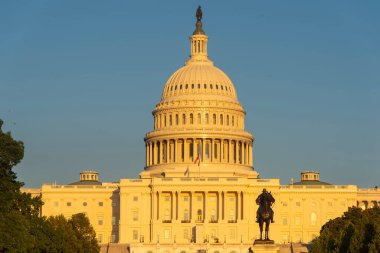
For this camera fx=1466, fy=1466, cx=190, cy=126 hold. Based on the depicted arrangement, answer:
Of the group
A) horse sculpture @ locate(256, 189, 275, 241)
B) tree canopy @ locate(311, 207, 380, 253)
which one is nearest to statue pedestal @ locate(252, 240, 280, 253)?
horse sculpture @ locate(256, 189, 275, 241)

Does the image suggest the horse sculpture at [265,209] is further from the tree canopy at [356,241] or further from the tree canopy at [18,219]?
the tree canopy at [18,219]

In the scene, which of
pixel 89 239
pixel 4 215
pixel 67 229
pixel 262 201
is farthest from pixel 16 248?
pixel 89 239

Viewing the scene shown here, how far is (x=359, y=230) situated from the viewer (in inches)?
5955

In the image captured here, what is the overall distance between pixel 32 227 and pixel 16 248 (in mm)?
15899

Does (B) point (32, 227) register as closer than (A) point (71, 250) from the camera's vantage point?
Yes

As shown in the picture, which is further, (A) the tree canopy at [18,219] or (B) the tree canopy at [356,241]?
(B) the tree canopy at [356,241]

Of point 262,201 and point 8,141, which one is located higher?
point 8,141

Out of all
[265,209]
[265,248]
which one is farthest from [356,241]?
[265,248]

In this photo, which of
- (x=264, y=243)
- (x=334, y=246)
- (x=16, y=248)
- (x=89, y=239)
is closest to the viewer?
(x=264, y=243)

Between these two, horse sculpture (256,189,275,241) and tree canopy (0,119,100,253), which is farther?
tree canopy (0,119,100,253)

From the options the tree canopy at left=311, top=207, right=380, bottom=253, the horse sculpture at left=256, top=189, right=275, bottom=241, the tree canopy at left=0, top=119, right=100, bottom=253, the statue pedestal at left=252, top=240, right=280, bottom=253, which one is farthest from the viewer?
the tree canopy at left=311, top=207, right=380, bottom=253

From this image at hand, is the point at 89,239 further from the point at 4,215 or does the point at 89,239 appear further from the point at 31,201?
the point at 4,215

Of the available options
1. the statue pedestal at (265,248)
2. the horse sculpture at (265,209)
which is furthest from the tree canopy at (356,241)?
the statue pedestal at (265,248)

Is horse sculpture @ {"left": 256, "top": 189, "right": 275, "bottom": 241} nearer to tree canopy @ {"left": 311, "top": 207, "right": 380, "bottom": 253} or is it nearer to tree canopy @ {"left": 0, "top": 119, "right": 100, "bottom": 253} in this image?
tree canopy @ {"left": 311, "top": 207, "right": 380, "bottom": 253}
